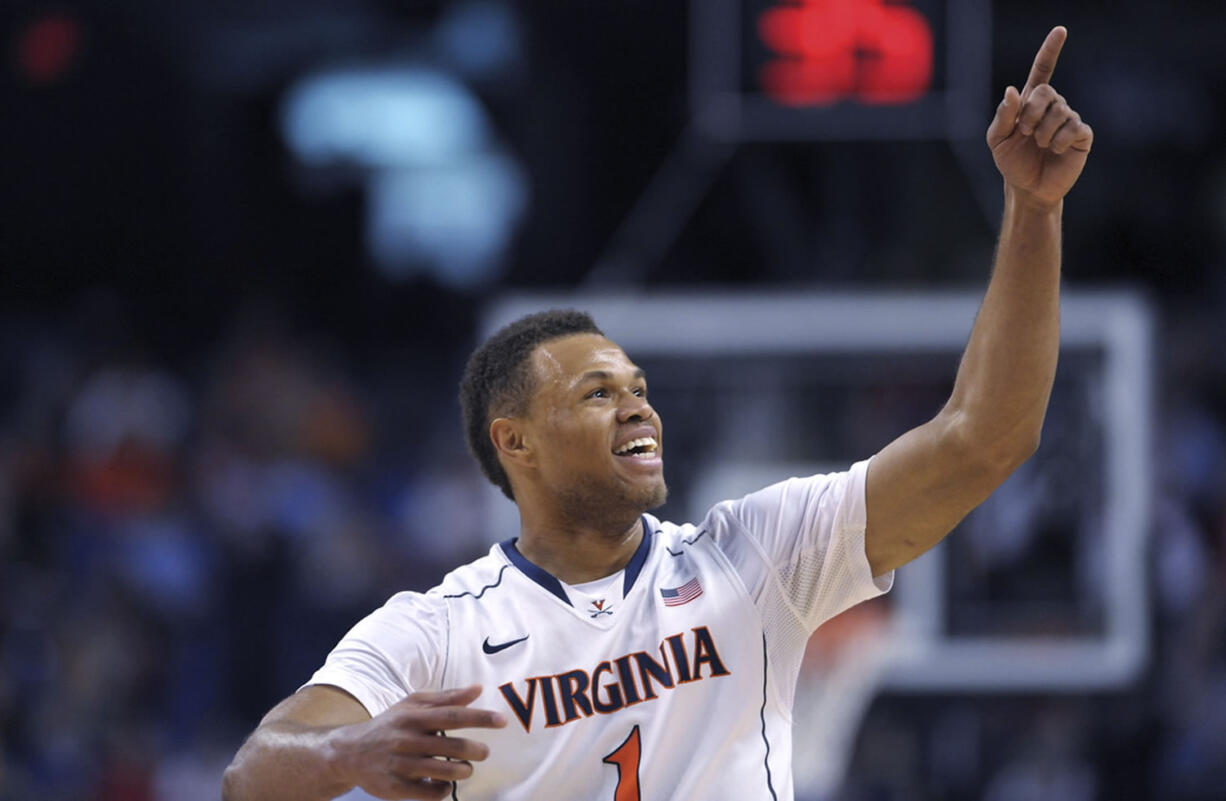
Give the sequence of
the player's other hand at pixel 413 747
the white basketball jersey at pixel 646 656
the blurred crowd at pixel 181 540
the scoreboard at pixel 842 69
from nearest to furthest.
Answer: the player's other hand at pixel 413 747 < the white basketball jersey at pixel 646 656 < the scoreboard at pixel 842 69 < the blurred crowd at pixel 181 540

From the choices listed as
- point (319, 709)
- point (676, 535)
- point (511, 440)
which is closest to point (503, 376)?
point (511, 440)

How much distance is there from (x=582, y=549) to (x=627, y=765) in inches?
22.9

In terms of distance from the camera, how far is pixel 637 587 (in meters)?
3.98

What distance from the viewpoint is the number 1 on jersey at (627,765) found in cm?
373

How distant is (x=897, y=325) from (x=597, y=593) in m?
5.48

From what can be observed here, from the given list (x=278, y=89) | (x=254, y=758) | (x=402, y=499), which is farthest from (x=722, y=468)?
(x=278, y=89)

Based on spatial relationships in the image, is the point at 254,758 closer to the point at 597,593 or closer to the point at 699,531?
the point at 597,593

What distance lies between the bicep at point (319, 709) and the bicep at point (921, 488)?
1.22 meters

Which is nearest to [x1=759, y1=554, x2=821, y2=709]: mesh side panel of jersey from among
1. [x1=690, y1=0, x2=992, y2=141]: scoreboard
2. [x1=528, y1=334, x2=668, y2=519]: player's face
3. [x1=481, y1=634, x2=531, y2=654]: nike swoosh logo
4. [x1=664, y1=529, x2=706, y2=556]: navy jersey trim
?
[x1=664, y1=529, x2=706, y2=556]: navy jersey trim

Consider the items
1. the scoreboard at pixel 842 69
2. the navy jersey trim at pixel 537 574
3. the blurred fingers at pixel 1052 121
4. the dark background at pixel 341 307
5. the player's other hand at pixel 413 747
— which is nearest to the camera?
the player's other hand at pixel 413 747

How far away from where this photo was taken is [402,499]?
11.9 m

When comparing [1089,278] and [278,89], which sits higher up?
[278,89]

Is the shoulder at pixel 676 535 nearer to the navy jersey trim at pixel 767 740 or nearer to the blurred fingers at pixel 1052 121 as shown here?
the navy jersey trim at pixel 767 740

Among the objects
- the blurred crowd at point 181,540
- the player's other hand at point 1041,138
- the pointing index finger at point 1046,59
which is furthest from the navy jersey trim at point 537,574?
the blurred crowd at point 181,540
